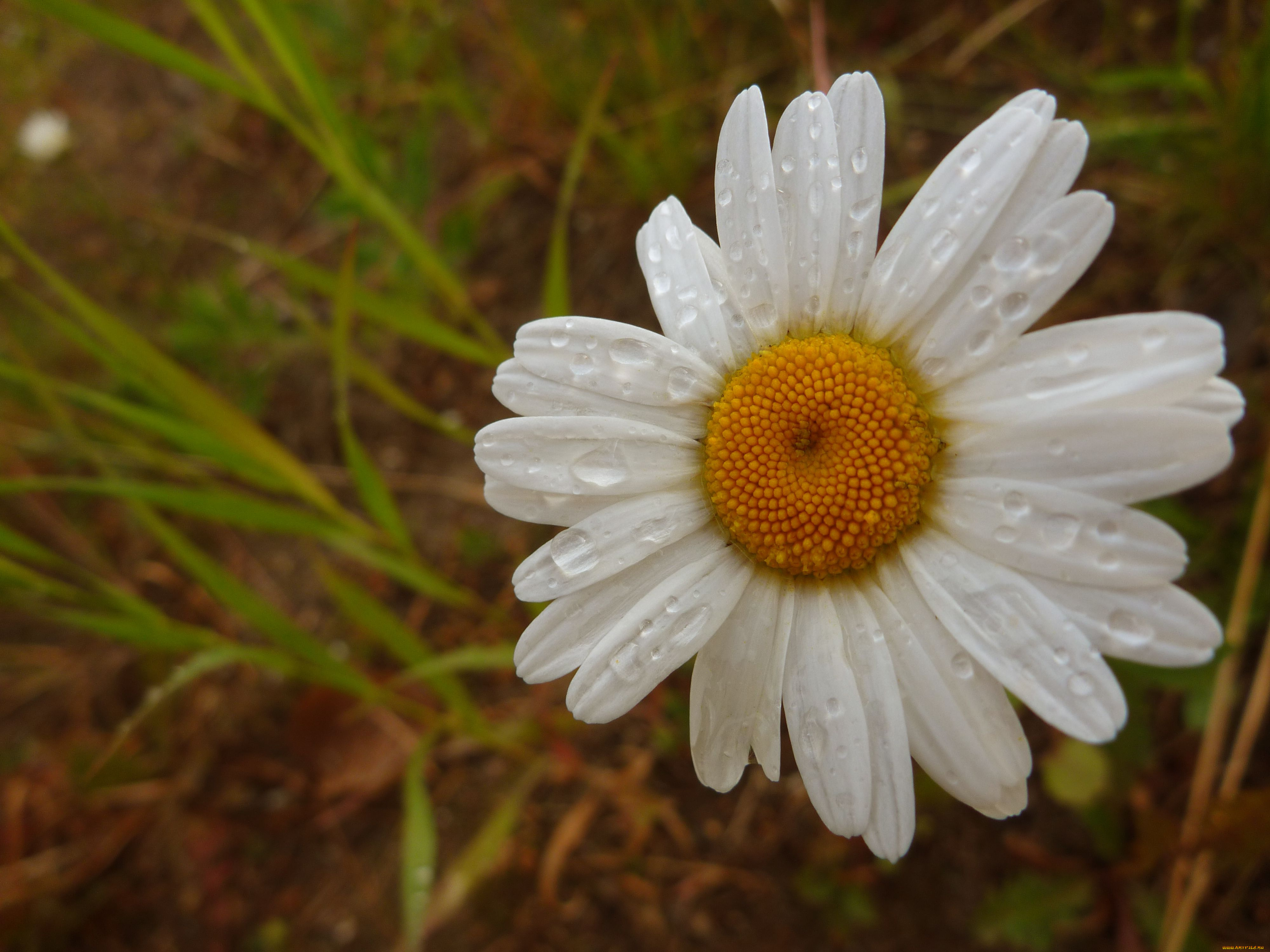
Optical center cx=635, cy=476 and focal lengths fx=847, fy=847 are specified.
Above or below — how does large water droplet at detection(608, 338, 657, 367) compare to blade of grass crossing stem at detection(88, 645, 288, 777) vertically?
above

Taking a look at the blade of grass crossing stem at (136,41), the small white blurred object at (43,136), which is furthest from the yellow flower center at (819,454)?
the small white blurred object at (43,136)

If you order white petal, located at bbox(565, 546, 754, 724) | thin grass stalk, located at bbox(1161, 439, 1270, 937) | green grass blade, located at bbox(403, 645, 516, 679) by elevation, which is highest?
white petal, located at bbox(565, 546, 754, 724)

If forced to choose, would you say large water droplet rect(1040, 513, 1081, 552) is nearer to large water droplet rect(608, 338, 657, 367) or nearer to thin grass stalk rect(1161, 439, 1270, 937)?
large water droplet rect(608, 338, 657, 367)

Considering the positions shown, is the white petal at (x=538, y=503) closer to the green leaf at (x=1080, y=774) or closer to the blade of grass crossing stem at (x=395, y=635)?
the blade of grass crossing stem at (x=395, y=635)

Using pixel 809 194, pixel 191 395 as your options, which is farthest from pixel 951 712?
pixel 191 395

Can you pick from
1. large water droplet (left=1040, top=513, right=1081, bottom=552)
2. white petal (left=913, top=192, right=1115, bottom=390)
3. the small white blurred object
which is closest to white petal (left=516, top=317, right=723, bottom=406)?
white petal (left=913, top=192, right=1115, bottom=390)

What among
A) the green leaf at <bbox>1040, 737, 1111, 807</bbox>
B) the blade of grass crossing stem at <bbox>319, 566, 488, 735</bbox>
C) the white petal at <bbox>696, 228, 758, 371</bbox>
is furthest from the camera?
the blade of grass crossing stem at <bbox>319, 566, 488, 735</bbox>
